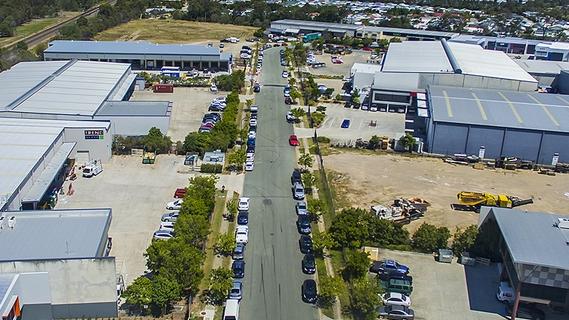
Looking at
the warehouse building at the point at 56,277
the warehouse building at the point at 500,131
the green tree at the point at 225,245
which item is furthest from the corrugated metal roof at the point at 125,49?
the warehouse building at the point at 56,277

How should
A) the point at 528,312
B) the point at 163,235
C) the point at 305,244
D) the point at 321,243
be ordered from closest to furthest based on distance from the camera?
the point at 528,312
the point at 321,243
the point at 305,244
the point at 163,235

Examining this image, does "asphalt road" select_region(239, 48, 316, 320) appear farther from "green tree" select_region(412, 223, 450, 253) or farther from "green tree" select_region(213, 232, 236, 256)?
"green tree" select_region(412, 223, 450, 253)

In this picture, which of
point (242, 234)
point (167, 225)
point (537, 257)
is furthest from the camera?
point (167, 225)

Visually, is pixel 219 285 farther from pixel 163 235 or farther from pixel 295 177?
pixel 295 177

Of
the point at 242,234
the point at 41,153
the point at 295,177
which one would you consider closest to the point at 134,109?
the point at 41,153

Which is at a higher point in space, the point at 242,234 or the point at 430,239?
the point at 430,239

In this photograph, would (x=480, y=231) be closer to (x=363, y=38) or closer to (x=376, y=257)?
(x=376, y=257)
